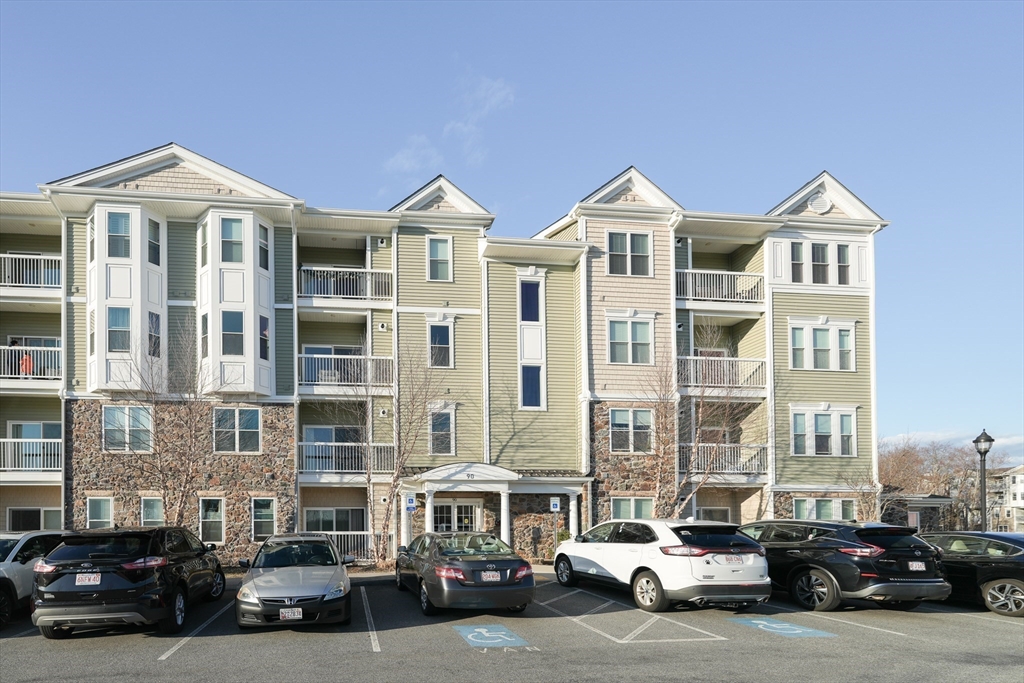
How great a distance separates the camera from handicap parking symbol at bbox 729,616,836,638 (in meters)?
14.1

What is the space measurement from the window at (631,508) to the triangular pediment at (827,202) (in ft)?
35.7

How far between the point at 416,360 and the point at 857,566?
16166 millimetres

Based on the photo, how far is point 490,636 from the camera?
13719 mm

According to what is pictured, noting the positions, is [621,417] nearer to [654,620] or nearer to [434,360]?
[434,360]

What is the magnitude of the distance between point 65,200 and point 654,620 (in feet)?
68.2

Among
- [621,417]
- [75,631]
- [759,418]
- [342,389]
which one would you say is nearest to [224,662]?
[75,631]

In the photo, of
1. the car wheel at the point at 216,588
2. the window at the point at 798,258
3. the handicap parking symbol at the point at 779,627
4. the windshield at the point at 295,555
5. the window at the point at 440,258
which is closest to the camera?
the handicap parking symbol at the point at 779,627

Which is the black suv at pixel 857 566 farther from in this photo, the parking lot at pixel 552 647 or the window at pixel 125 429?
the window at pixel 125 429

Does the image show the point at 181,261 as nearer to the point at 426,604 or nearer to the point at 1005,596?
the point at 426,604

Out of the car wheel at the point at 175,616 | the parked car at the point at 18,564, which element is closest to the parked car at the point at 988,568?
the car wheel at the point at 175,616

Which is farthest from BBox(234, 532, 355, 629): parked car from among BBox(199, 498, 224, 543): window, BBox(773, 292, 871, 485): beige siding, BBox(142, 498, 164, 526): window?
BBox(773, 292, 871, 485): beige siding

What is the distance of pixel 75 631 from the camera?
14172 millimetres

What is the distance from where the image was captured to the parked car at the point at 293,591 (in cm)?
1335

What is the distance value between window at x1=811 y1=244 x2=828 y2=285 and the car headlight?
76.9 feet
